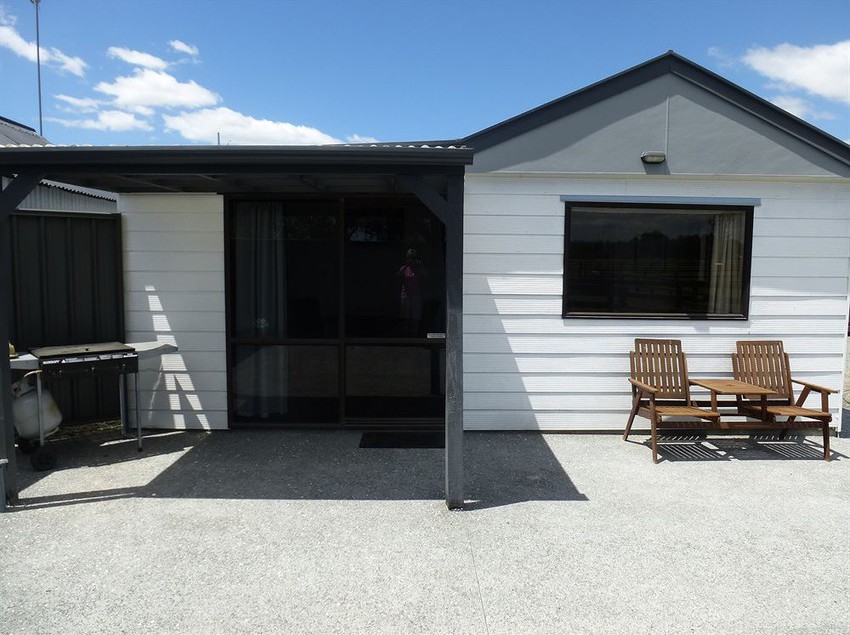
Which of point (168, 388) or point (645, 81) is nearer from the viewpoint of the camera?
point (645, 81)

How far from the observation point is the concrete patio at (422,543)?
2.61 meters

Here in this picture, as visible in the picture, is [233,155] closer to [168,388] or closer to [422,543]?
[422,543]

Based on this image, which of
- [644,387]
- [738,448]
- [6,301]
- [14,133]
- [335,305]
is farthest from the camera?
[14,133]

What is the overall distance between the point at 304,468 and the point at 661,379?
3.35 meters

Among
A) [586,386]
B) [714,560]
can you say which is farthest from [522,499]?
[586,386]

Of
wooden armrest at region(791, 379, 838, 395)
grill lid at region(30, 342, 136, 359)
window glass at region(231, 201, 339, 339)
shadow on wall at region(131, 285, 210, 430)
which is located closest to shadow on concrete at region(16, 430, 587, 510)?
shadow on wall at region(131, 285, 210, 430)

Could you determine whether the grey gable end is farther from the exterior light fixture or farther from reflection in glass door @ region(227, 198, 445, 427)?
reflection in glass door @ region(227, 198, 445, 427)

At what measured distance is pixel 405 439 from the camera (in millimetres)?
5340

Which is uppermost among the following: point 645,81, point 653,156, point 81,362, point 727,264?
point 645,81

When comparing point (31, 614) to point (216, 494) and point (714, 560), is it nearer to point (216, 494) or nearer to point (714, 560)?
point (216, 494)

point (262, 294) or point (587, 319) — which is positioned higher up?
point (262, 294)

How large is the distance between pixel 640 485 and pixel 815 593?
149 centimetres

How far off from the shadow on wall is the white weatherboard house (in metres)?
0.02

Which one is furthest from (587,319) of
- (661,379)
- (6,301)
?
(6,301)
